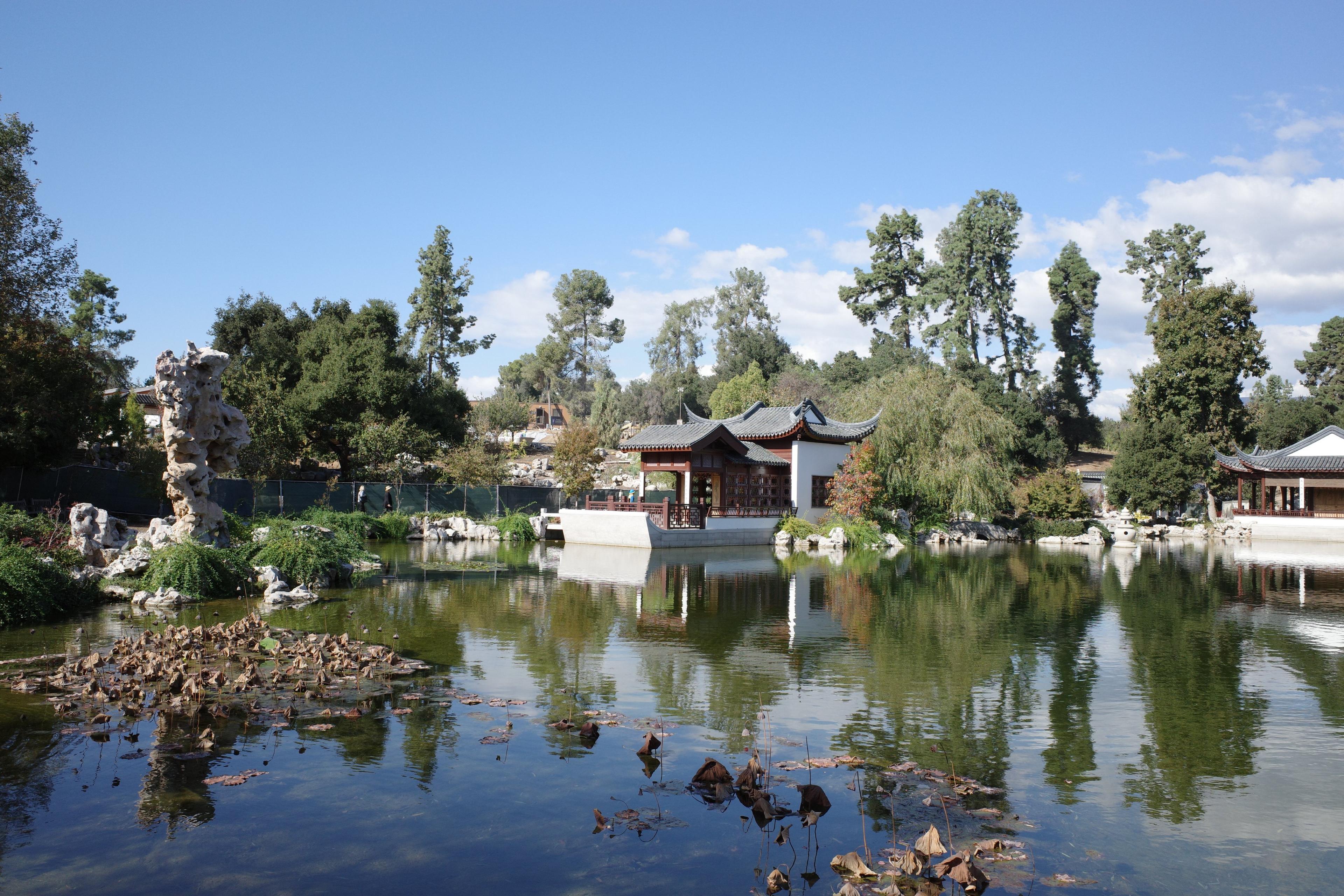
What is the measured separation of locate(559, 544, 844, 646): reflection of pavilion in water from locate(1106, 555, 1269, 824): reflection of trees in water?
12.4ft

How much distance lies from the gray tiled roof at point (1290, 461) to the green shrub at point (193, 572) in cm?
3827

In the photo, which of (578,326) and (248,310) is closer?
(248,310)

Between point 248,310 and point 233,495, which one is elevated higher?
point 248,310

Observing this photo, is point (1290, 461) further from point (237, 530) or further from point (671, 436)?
point (237, 530)

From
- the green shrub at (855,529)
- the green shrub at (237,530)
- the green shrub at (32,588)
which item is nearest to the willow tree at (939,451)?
the green shrub at (855,529)

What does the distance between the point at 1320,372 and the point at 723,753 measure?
59748mm

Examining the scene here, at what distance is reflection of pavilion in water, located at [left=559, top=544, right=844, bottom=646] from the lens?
12641 millimetres

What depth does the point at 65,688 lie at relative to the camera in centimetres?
736

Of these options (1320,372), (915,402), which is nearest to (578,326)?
(915,402)

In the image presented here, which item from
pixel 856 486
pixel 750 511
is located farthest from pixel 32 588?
pixel 856 486

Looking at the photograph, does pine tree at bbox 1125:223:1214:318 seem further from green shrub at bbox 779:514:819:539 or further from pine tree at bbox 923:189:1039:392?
green shrub at bbox 779:514:819:539

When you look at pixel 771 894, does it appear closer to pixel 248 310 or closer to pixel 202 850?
pixel 202 850

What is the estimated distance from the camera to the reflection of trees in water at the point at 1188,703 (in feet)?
19.2

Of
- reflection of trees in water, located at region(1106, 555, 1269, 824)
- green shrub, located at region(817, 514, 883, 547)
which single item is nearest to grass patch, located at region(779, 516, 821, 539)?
green shrub, located at region(817, 514, 883, 547)
